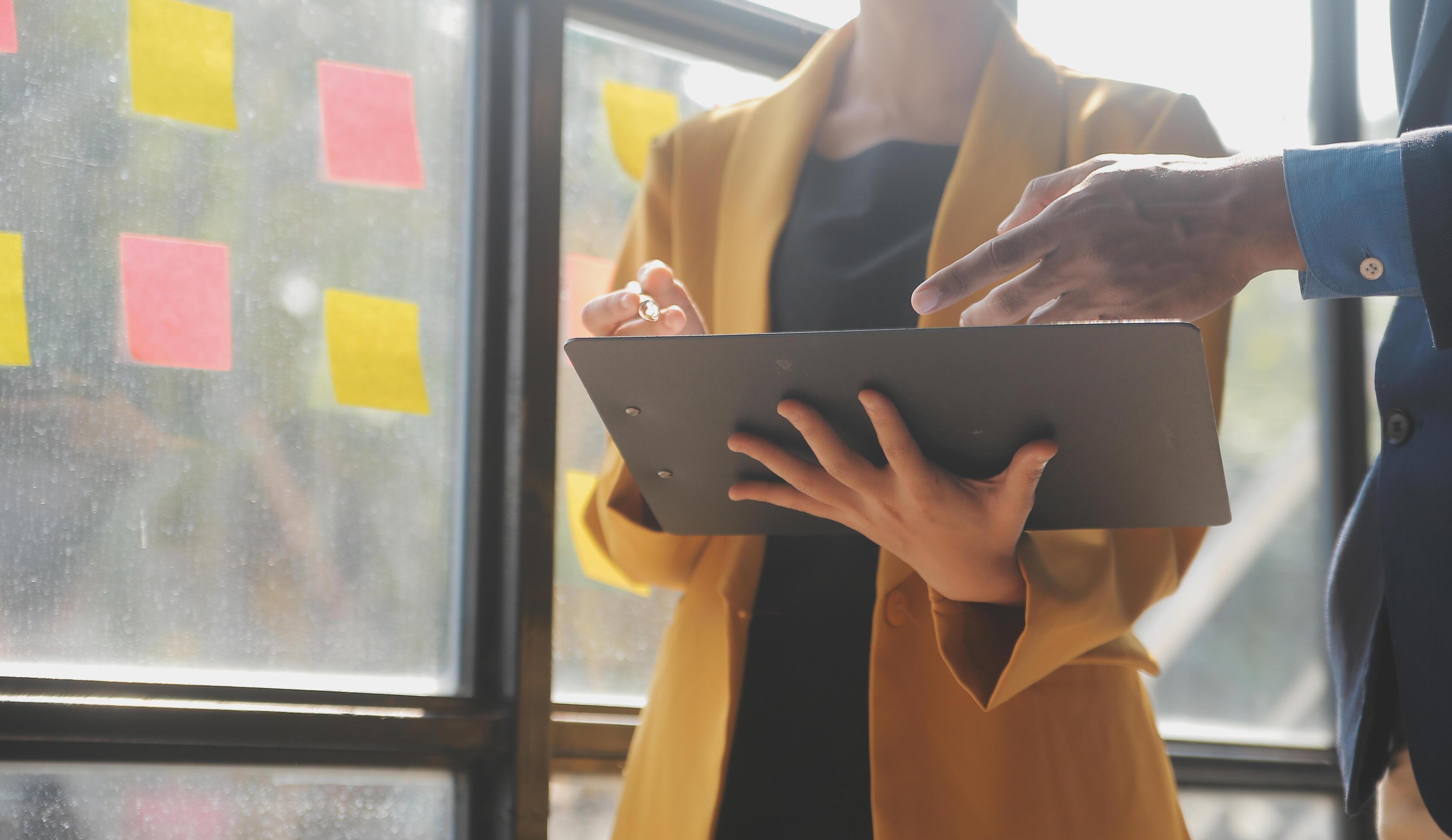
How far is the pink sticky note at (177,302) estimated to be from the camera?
109cm

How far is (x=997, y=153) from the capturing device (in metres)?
0.99

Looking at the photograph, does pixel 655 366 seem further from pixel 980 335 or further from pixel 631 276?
pixel 631 276

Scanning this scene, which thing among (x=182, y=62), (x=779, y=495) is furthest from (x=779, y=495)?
(x=182, y=62)

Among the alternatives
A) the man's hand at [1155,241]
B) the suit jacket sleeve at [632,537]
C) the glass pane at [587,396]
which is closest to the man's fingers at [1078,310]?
the man's hand at [1155,241]

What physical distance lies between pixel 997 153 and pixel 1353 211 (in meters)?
0.38

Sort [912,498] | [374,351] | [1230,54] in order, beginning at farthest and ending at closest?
[1230,54] < [374,351] < [912,498]

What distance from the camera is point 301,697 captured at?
113cm

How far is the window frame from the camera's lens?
4.34 feet

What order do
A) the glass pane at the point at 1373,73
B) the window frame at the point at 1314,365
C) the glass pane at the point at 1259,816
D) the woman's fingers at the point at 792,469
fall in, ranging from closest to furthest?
the woman's fingers at the point at 792,469 < the window frame at the point at 1314,365 < the glass pane at the point at 1259,816 < the glass pane at the point at 1373,73

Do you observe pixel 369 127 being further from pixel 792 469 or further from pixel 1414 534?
pixel 1414 534

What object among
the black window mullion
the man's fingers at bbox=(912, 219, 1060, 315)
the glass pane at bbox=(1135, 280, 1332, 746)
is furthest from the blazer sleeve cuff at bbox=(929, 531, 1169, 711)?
the glass pane at bbox=(1135, 280, 1332, 746)

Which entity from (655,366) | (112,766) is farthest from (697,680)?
(112,766)

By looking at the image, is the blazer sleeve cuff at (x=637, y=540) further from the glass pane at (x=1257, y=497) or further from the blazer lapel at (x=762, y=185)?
the glass pane at (x=1257, y=497)

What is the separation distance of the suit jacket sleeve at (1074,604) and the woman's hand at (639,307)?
295mm
